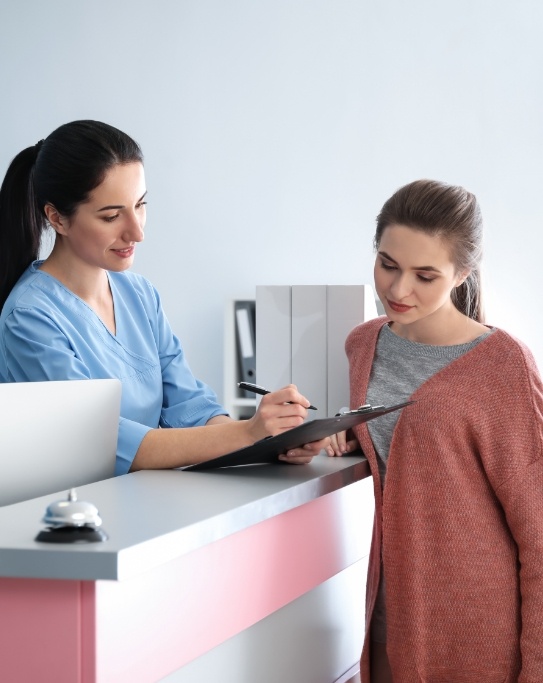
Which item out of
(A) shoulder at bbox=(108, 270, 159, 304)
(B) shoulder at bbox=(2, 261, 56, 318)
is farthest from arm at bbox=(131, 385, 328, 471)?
(A) shoulder at bbox=(108, 270, 159, 304)

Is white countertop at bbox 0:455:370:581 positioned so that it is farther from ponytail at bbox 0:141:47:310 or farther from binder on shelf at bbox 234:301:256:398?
binder on shelf at bbox 234:301:256:398

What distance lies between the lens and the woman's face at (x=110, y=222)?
77.6 inches

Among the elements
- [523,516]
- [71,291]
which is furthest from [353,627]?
[71,291]

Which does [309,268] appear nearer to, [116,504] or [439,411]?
[439,411]

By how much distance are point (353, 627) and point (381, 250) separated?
69 cm

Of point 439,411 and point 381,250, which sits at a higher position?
point 381,250

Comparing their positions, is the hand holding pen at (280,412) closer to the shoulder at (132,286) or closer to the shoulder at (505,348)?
the shoulder at (505,348)

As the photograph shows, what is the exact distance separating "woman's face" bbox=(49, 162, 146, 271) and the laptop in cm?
52

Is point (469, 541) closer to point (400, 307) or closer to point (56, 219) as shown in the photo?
point (400, 307)

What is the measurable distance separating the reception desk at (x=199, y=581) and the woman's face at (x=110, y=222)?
56 centimetres

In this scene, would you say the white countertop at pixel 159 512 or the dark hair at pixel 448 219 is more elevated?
the dark hair at pixel 448 219

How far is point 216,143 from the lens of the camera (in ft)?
15.7

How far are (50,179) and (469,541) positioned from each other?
42.1 inches

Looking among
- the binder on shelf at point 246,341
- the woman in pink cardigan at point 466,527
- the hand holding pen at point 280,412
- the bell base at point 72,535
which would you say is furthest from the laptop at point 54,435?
the binder on shelf at point 246,341
